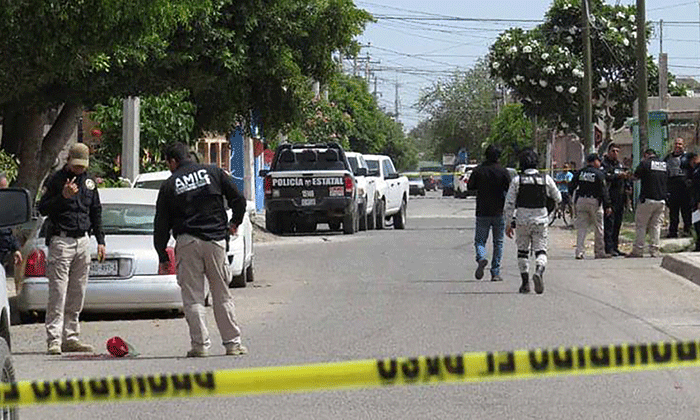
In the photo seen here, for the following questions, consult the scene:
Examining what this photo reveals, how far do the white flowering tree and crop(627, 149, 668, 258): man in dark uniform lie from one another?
22.8 metres

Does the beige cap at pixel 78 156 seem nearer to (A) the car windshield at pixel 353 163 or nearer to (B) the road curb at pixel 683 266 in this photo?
(B) the road curb at pixel 683 266

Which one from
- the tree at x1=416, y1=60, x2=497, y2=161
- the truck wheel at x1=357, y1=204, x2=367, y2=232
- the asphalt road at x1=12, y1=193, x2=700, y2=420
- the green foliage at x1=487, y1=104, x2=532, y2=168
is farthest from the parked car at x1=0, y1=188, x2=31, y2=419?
the tree at x1=416, y1=60, x2=497, y2=161

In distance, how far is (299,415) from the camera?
30.1 feet

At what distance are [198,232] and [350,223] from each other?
21282 mm

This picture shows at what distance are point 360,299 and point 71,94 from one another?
6.72 m

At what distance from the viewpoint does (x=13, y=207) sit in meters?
7.28

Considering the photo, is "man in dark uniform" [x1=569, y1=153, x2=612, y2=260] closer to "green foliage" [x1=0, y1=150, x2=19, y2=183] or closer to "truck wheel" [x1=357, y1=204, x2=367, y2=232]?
"green foliage" [x1=0, y1=150, x2=19, y2=183]

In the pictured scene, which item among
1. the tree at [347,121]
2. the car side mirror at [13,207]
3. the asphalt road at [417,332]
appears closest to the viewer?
the car side mirror at [13,207]

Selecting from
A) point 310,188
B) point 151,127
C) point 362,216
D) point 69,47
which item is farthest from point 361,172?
point 69,47

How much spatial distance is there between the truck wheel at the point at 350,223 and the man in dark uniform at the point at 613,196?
31.2 feet

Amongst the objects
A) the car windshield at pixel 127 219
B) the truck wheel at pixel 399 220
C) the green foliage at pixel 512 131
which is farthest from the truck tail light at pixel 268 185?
the green foliage at pixel 512 131

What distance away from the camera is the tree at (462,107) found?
4970 inches

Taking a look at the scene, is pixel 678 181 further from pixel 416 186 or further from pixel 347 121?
pixel 416 186

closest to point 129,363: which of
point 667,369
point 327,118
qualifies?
point 667,369
